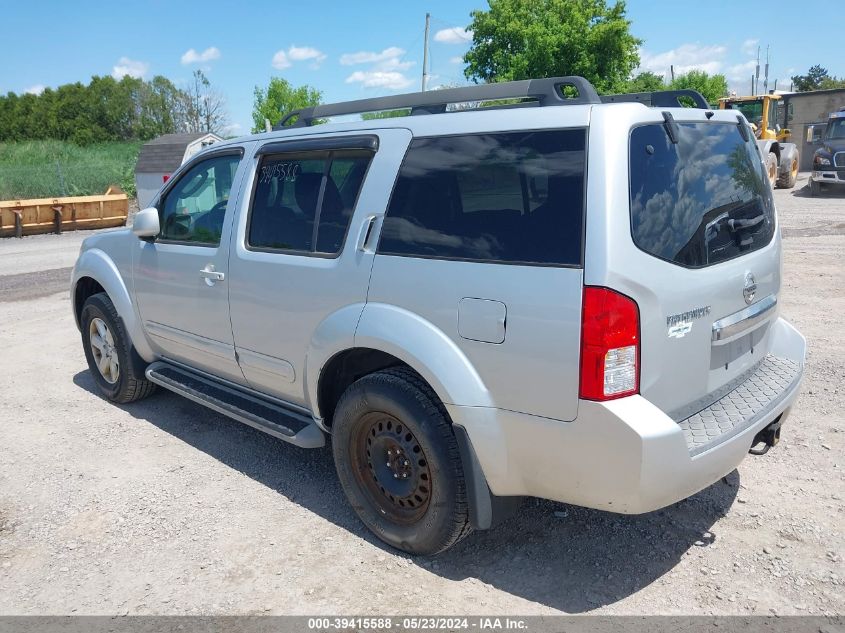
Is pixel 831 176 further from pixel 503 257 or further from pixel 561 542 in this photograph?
pixel 503 257

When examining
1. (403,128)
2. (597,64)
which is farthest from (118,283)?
(597,64)

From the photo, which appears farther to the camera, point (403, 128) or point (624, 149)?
point (403, 128)

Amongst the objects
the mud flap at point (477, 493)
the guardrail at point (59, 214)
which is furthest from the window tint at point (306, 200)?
the guardrail at point (59, 214)

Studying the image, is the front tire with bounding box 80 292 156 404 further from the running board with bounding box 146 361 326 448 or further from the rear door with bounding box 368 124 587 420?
the rear door with bounding box 368 124 587 420

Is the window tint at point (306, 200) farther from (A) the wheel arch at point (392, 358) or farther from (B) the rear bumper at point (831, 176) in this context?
(B) the rear bumper at point (831, 176)

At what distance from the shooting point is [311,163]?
384cm

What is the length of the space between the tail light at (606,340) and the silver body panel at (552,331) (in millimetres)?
38

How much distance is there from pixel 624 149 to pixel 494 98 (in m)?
0.88

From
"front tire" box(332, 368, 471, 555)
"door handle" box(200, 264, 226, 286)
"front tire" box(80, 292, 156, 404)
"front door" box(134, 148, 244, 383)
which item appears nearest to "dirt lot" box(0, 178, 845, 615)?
"front tire" box(332, 368, 471, 555)

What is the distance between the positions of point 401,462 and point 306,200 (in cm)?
151

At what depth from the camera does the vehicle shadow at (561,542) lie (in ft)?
10.2

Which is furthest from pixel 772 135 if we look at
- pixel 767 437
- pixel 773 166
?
pixel 767 437

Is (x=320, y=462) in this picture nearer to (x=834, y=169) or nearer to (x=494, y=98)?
(x=494, y=98)

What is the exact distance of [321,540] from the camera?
3.55 meters
